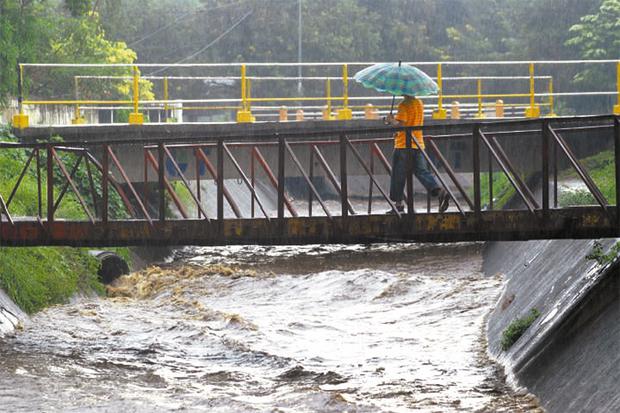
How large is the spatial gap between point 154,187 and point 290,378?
19845 millimetres

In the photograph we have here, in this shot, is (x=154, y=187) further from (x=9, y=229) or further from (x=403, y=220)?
(x=403, y=220)

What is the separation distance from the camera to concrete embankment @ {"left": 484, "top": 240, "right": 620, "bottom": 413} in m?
12.0

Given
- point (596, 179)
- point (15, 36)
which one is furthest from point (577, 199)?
point (15, 36)

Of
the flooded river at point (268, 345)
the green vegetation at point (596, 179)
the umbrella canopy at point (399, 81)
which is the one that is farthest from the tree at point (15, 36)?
the umbrella canopy at point (399, 81)

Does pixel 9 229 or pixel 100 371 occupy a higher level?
pixel 9 229

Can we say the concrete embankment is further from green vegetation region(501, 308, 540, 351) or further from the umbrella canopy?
the umbrella canopy

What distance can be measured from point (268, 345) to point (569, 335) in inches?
218

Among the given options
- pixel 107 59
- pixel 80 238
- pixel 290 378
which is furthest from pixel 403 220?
pixel 107 59

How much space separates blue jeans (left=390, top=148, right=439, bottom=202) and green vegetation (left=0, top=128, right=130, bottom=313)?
23.0ft

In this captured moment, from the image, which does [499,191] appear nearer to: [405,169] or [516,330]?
[516,330]

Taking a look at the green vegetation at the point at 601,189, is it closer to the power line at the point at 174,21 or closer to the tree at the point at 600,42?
the tree at the point at 600,42

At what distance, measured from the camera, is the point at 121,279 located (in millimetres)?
25375

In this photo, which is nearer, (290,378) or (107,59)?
(290,378)

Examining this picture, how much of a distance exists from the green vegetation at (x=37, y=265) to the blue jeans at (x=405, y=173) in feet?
23.0
